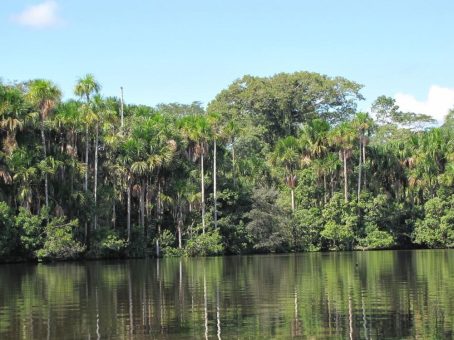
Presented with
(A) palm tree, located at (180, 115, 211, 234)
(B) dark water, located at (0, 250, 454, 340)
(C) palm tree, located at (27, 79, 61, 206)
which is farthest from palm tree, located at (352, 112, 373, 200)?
(B) dark water, located at (0, 250, 454, 340)

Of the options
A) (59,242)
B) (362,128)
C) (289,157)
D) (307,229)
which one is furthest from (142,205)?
(362,128)

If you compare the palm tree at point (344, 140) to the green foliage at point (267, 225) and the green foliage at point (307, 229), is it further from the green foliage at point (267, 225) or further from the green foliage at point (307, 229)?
the green foliage at point (267, 225)

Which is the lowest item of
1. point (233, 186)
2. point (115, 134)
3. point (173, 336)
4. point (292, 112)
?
point (173, 336)

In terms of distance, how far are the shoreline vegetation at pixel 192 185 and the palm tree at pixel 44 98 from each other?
0.10 m

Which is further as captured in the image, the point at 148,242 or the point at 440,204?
the point at 440,204

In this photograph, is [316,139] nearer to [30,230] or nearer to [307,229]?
[307,229]

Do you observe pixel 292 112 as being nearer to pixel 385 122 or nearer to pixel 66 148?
pixel 385 122

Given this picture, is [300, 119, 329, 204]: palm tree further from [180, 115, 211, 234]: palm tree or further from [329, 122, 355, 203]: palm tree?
[180, 115, 211, 234]: palm tree

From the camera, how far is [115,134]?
6431 centimetres

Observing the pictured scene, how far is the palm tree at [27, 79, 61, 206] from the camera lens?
55031 mm

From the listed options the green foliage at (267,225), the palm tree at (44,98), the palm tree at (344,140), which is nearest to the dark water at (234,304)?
the palm tree at (44,98)

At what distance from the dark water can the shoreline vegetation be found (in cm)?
1653

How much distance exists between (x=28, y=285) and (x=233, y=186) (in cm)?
3591

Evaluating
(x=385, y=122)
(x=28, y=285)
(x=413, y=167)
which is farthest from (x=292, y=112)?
(x=28, y=285)
